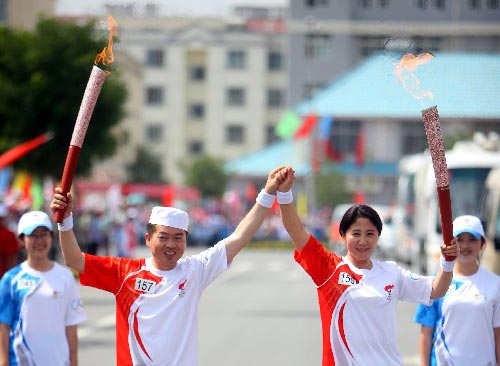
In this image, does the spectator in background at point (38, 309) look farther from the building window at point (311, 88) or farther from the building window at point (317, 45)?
the building window at point (317, 45)

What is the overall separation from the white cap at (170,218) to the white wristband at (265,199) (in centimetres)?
33

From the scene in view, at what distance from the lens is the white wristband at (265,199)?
211 inches

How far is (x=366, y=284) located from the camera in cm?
Answer: 534

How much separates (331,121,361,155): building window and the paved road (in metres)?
30.2

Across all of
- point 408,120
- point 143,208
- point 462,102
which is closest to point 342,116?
point 408,120

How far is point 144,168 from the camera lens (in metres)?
67.6

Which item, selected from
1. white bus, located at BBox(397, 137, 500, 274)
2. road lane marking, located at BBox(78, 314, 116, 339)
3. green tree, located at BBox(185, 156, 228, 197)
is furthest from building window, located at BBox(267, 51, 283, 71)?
road lane marking, located at BBox(78, 314, 116, 339)

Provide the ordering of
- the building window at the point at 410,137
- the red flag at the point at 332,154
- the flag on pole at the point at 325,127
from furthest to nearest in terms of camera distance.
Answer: the red flag at the point at 332,154 < the building window at the point at 410,137 < the flag on pole at the point at 325,127

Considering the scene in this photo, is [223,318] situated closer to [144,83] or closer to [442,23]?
[442,23]

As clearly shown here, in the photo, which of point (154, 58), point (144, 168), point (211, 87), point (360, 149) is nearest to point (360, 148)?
point (360, 149)

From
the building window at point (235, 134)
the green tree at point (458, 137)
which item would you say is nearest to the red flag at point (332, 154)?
the green tree at point (458, 137)

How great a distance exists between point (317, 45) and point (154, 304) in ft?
197

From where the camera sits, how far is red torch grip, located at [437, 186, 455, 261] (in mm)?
5137

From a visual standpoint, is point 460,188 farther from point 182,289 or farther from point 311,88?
point 311,88
